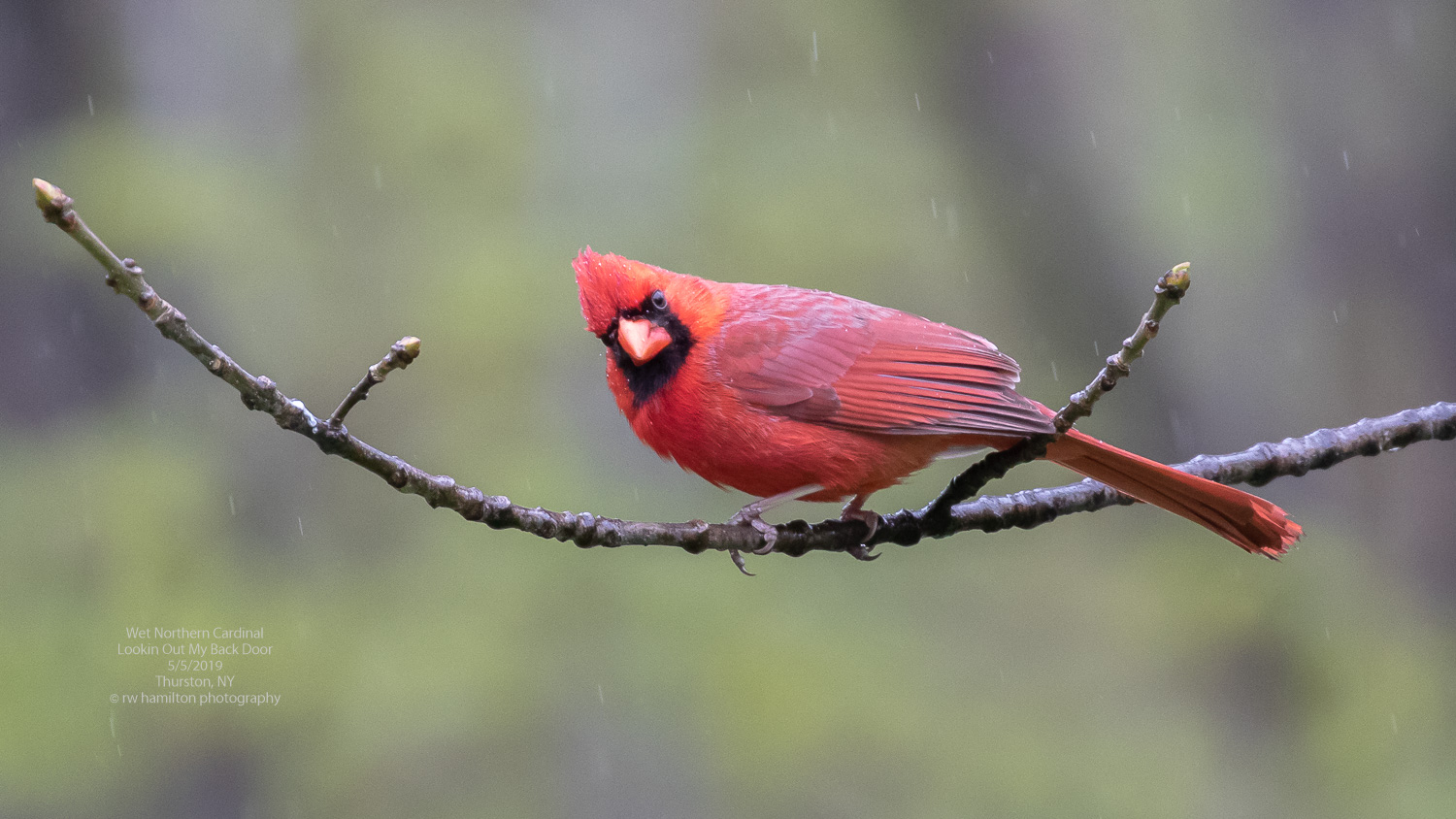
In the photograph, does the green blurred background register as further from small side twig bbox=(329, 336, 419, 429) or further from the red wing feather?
small side twig bbox=(329, 336, 419, 429)

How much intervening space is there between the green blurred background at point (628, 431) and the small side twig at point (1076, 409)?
9.31 ft

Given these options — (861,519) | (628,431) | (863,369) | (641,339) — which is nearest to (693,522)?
(641,339)

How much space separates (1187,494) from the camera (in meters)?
2.71

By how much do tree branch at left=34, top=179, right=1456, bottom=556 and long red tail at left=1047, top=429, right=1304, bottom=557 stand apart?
0.53 ft

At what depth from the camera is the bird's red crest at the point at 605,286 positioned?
106 inches

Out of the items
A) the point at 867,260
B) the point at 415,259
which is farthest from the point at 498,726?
the point at 867,260

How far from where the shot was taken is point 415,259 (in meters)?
7.66

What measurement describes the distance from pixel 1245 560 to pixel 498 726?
13.1 feet

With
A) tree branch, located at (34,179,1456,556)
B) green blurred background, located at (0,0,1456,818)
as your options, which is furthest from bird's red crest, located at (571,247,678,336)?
green blurred background, located at (0,0,1456,818)

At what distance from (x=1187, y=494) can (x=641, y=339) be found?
3.98ft

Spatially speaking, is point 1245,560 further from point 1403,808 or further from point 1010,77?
point 1010,77

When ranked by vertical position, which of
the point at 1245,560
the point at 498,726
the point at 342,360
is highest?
the point at 342,360

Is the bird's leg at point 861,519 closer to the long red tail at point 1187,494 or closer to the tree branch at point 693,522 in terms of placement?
the tree branch at point 693,522

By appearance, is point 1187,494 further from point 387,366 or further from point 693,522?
point 387,366
